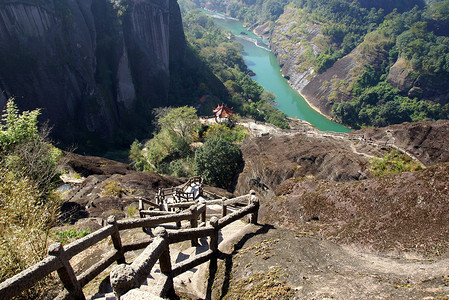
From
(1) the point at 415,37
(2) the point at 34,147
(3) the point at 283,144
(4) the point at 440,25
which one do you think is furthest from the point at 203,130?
(4) the point at 440,25

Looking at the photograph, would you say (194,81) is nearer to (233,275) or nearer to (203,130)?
(203,130)

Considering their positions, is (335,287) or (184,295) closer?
(335,287)

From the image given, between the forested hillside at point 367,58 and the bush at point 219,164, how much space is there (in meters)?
61.1

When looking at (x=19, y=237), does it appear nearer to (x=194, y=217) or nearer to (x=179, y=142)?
(x=194, y=217)

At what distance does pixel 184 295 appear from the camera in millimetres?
5453

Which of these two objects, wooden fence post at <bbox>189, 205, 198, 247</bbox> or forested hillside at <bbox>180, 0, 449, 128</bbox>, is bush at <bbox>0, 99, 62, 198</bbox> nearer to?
wooden fence post at <bbox>189, 205, 198, 247</bbox>

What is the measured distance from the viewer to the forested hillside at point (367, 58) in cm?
7738

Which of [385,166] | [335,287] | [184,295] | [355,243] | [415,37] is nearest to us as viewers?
[335,287]

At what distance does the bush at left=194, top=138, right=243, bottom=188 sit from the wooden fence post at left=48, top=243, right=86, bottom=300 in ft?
71.5

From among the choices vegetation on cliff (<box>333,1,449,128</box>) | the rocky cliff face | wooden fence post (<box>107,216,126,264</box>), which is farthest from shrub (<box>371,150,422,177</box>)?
vegetation on cliff (<box>333,1,449,128</box>)

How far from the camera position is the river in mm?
81688

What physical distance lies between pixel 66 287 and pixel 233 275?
3.40 m

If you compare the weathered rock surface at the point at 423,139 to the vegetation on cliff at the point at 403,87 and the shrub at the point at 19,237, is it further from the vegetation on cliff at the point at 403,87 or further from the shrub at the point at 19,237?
the vegetation on cliff at the point at 403,87

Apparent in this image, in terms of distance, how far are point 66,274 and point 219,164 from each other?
22491 mm
